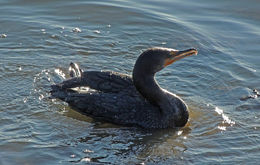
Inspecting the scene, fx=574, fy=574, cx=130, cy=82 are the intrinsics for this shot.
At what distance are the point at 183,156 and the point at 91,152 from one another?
1.33 metres

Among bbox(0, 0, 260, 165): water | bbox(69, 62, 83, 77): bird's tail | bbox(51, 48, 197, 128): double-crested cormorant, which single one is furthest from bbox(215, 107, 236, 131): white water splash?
bbox(69, 62, 83, 77): bird's tail

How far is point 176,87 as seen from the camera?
10.4 m

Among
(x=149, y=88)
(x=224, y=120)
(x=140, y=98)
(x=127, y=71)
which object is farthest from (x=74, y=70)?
(x=224, y=120)

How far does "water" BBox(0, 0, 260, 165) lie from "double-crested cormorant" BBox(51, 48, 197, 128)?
18 centimetres

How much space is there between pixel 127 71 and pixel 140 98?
1.71m

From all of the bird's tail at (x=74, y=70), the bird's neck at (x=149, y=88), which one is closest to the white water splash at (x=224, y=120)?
the bird's neck at (x=149, y=88)

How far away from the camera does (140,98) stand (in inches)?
365

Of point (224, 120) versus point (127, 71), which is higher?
point (127, 71)

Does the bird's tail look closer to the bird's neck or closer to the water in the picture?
the water

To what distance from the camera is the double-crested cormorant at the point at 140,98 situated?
29.5ft

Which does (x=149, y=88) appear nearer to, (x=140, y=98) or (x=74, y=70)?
(x=140, y=98)

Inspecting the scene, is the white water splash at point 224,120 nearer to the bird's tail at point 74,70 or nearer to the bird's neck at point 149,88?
the bird's neck at point 149,88

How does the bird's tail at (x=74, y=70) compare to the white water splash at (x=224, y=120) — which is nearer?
the white water splash at (x=224, y=120)

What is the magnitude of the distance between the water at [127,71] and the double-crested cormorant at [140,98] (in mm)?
180
